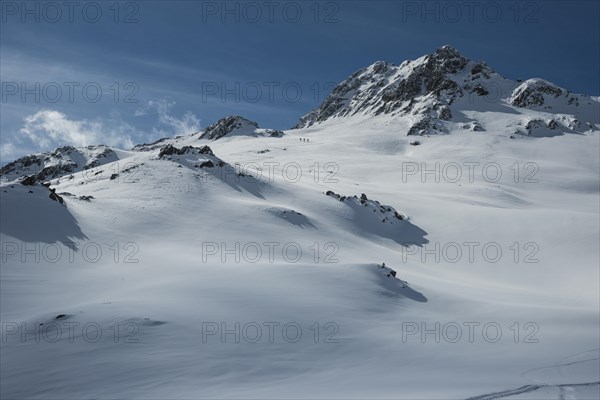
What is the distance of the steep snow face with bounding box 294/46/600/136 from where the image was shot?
92.0m

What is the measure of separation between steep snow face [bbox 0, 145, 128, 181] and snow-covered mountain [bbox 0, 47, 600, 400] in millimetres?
61775

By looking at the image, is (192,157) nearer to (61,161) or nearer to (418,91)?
(61,161)

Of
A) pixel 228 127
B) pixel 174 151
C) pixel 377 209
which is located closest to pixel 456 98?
pixel 228 127

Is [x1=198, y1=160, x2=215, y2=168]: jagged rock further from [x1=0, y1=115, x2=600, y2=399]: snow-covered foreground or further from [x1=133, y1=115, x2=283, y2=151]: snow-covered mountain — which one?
[x1=133, y1=115, x2=283, y2=151]: snow-covered mountain

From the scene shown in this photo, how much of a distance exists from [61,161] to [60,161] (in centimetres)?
25

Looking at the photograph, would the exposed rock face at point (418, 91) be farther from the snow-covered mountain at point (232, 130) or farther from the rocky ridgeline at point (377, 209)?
the rocky ridgeline at point (377, 209)

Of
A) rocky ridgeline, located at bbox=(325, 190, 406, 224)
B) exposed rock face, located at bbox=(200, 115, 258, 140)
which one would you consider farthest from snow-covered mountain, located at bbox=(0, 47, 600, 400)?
exposed rock face, located at bbox=(200, 115, 258, 140)

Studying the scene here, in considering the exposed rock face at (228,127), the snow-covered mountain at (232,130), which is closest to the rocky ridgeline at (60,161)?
the snow-covered mountain at (232,130)

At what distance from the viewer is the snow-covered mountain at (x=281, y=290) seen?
9844mm

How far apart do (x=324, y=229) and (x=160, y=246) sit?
10.4 metres

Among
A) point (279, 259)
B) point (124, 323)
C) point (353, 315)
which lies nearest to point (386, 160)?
point (279, 259)

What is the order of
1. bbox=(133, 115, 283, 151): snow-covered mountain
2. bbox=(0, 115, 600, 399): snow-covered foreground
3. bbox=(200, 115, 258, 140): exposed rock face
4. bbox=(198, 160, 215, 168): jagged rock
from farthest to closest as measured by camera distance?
bbox=(200, 115, 258, 140): exposed rock face
bbox=(133, 115, 283, 151): snow-covered mountain
bbox=(198, 160, 215, 168): jagged rock
bbox=(0, 115, 600, 399): snow-covered foreground

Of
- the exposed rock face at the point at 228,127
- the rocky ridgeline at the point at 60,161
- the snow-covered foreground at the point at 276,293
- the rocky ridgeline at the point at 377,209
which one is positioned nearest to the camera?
the snow-covered foreground at the point at 276,293

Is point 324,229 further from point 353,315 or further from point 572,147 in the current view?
point 572,147
